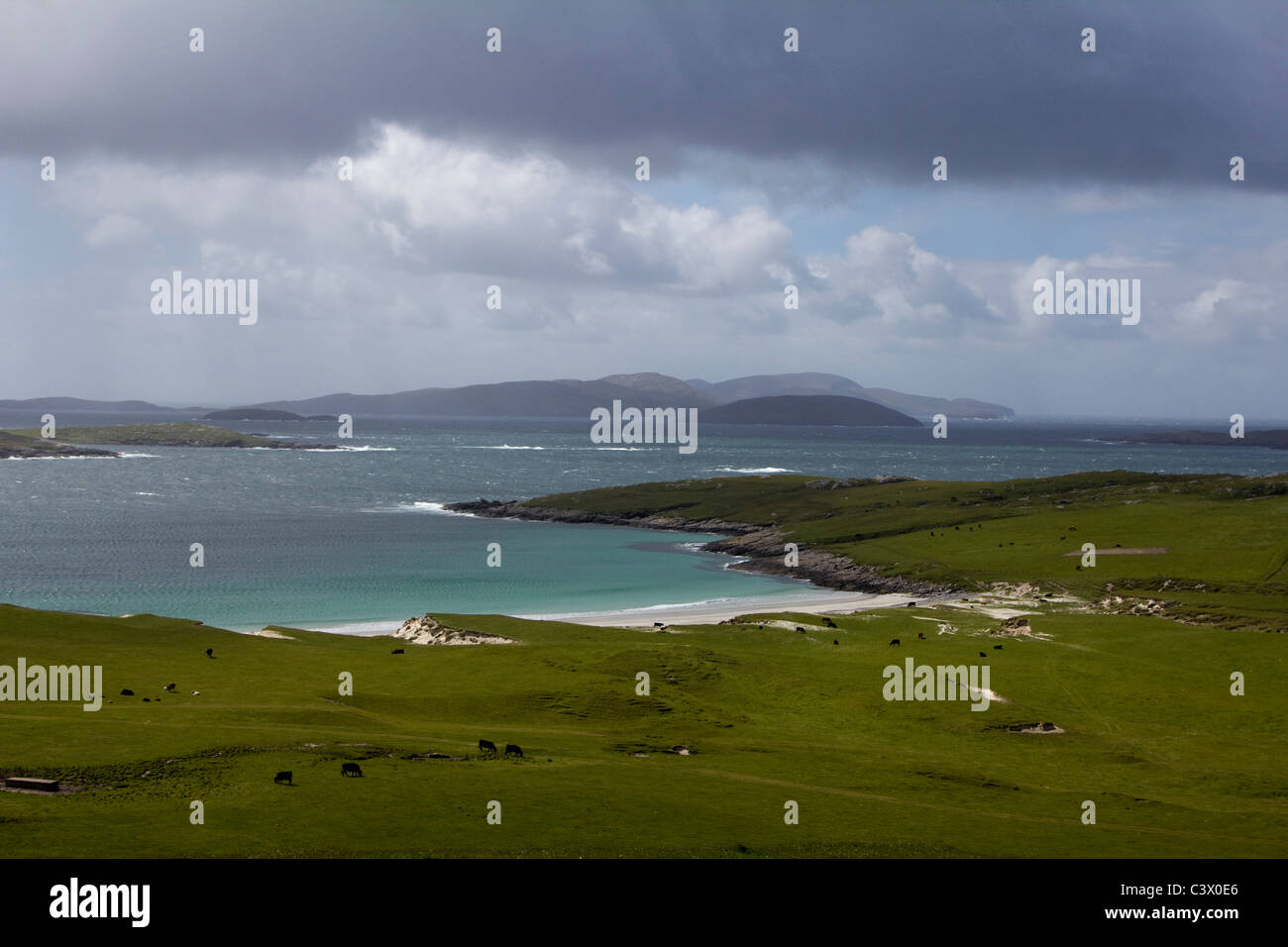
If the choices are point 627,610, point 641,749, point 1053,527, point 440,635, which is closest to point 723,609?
point 627,610

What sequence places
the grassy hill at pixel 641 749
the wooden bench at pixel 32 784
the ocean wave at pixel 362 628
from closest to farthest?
the grassy hill at pixel 641 749 → the wooden bench at pixel 32 784 → the ocean wave at pixel 362 628

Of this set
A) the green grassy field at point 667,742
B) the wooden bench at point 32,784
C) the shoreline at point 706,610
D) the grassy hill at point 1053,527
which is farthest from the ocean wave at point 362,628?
the grassy hill at point 1053,527

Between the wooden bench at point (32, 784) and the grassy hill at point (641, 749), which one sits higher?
the wooden bench at point (32, 784)

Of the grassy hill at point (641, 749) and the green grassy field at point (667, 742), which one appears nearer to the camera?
the grassy hill at point (641, 749)

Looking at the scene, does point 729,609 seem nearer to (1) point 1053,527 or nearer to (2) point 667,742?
(1) point 1053,527

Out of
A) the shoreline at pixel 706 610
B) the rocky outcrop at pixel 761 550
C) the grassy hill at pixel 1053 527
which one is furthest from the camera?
the rocky outcrop at pixel 761 550

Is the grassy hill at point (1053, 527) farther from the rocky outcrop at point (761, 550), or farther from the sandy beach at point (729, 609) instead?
the sandy beach at point (729, 609)
